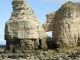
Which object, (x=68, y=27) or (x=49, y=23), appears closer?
(x=68, y=27)

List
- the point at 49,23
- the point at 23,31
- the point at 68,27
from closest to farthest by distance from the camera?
the point at 23,31 < the point at 68,27 < the point at 49,23

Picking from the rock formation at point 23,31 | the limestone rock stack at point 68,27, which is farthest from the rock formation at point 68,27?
the rock formation at point 23,31

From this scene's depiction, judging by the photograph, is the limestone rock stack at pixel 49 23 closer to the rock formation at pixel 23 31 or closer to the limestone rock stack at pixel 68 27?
the limestone rock stack at pixel 68 27

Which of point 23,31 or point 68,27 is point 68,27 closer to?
point 68,27

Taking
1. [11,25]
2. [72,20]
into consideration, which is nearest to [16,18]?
[11,25]

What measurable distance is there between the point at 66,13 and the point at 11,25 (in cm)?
666

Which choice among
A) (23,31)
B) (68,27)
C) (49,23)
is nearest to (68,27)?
(68,27)

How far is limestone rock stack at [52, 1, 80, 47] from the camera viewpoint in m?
37.7

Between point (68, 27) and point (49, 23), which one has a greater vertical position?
point (49, 23)

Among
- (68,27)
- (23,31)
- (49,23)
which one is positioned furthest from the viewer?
(49,23)

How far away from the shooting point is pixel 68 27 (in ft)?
125

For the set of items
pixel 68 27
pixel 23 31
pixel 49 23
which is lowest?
pixel 23 31

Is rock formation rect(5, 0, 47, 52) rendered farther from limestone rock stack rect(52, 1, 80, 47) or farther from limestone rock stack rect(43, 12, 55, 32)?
limestone rock stack rect(43, 12, 55, 32)

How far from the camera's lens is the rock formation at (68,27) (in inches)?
1484
